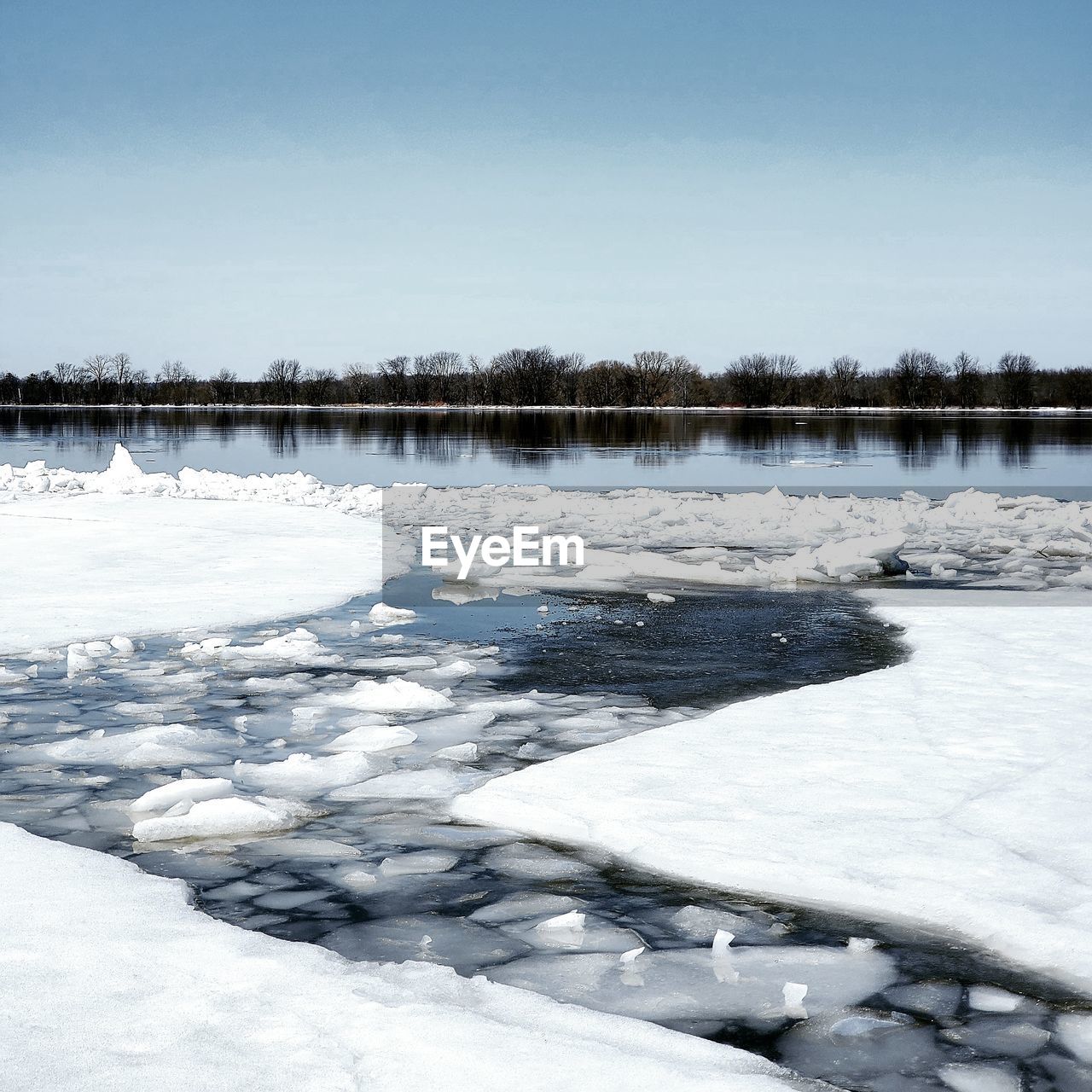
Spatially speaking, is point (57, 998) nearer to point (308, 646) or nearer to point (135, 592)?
point (308, 646)

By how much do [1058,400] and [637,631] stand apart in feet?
488

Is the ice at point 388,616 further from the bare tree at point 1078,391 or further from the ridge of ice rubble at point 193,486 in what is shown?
the bare tree at point 1078,391

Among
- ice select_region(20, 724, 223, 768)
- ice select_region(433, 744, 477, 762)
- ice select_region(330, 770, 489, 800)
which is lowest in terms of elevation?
ice select_region(330, 770, 489, 800)

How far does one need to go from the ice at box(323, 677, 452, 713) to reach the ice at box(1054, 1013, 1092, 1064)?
3020mm

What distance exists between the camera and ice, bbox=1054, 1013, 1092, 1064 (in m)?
2.18

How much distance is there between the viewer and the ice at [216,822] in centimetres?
333

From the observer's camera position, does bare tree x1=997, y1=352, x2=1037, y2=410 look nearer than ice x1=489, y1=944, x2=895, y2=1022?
No

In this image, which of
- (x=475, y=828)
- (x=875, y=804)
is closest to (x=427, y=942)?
(x=475, y=828)

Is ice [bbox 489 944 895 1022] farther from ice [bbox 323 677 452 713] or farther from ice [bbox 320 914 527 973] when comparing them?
ice [bbox 323 677 452 713]

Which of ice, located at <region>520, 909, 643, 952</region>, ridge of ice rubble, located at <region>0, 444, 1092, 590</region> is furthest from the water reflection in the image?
ice, located at <region>520, 909, 643, 952</region>

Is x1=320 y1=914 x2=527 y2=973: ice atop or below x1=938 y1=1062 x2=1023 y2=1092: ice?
atop

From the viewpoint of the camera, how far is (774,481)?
23.0 m

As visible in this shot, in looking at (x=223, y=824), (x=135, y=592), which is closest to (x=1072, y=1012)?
(x=223, y=824)

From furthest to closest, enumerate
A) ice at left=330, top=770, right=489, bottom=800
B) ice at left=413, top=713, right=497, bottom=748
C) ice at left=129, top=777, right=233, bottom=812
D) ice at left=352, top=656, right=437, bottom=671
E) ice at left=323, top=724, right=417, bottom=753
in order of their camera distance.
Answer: ice at left=352, top=656, right=437, bottom=671
ice at left=413, top=713, right=497, bottom=748
ice at left=323, top=724, right=417, bottom=753
ice at left=330, top=770, right=489, bottom=800
ice at left=129, top=777, right=233, bottom=812
